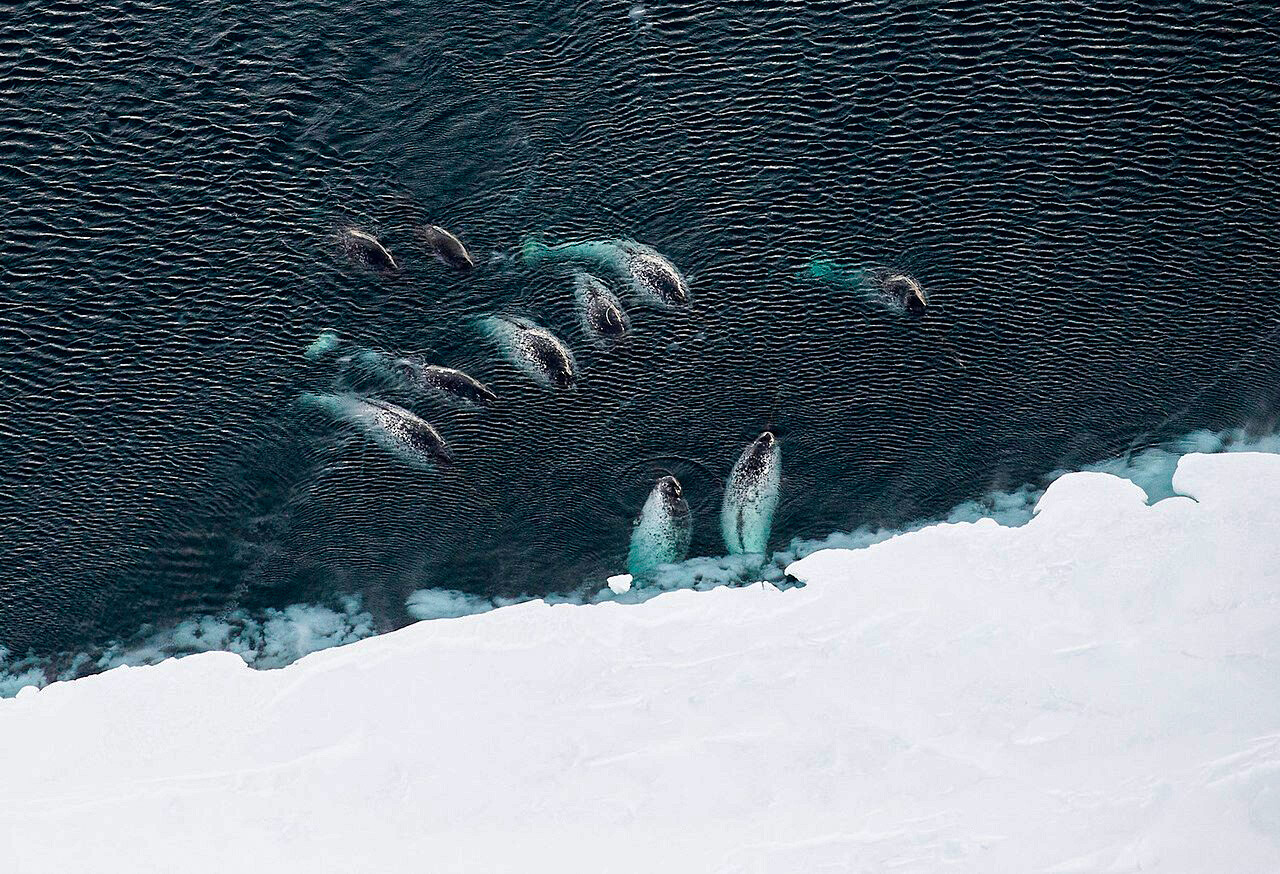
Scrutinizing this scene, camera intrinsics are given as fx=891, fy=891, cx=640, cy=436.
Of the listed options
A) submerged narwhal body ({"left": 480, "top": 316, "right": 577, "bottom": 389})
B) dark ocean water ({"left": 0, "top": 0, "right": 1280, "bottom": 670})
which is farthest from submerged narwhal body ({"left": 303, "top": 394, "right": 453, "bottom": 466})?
submerged narwhal body ({"left": 480, "top": 316, "right": 577, "bottom": 389})

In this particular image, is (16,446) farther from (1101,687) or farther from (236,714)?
(1101,687)

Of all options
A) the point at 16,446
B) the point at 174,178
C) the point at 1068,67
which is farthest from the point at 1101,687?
the point at 16,446

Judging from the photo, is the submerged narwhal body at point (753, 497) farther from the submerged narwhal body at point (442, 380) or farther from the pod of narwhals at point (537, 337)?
the submerged narwhal body at point (442, 380)

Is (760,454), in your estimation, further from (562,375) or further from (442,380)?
(442,380)

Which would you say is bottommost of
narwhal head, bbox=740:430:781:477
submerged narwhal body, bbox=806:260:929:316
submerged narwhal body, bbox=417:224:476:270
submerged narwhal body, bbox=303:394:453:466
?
narwhal head, bbox=740:430:781:477

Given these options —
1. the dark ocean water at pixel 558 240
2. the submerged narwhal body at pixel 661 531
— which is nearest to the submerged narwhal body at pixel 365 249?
the dark ocean water at pixel 558 240

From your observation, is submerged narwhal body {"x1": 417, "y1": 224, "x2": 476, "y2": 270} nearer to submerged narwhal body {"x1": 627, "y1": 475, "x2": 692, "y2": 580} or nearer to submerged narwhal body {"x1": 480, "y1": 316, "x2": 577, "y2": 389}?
submerged narwhal body {"x1": 480, "y1": 316, "x2": 577, "y2": 389}
